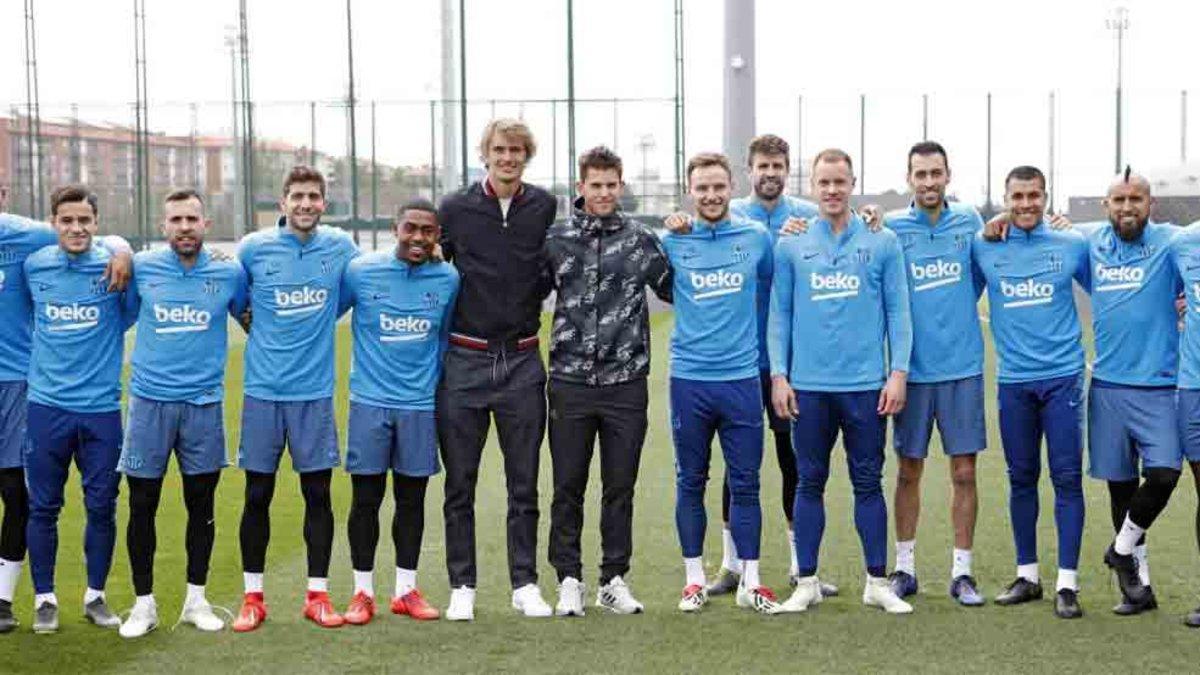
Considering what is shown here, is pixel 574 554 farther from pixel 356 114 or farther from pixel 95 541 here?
pixel 356 114

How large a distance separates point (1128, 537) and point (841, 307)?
138 centimetres

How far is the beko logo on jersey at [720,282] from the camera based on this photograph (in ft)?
20.9

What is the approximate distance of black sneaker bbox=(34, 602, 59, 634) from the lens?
6.14 metres

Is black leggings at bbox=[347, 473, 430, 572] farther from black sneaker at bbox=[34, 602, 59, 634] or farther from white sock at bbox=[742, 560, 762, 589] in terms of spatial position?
white sock at bbox=[742, 560, 762, 589]

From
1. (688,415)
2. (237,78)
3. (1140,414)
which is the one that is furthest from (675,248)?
(237,78)

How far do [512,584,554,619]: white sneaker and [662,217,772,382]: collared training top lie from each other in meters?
0.98

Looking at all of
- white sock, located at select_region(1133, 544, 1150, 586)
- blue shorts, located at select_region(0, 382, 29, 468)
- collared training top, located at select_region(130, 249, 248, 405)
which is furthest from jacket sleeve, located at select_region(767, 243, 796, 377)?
blue shorts, located at select_region(0, 382, 29, 468)

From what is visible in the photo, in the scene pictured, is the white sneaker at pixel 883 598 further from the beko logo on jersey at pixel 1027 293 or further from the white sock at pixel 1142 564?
the beko logo on jersey at pixel 1027 293

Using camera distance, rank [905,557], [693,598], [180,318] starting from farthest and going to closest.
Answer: [905,557], [693,598], [180,318]

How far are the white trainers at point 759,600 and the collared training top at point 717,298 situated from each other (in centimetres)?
81

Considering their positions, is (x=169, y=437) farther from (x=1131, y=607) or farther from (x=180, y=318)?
(x=1131, y=607)

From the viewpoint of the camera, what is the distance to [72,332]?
6.08 m

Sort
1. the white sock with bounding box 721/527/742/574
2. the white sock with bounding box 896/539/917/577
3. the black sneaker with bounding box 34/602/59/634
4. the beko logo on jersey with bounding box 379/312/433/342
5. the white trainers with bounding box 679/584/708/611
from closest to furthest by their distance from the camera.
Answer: the black sneaker with bounding box 34/602/59/634, the beko logo on jersey with bounding box 379/312/433/342, the white trainers with bounding box 679/584/708/611, the white sock with bounding box 896/539/917/577, the white sock with bounding box 721/527/742/574

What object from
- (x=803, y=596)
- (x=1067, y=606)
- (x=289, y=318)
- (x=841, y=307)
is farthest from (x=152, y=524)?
(x=1067, y=606)
